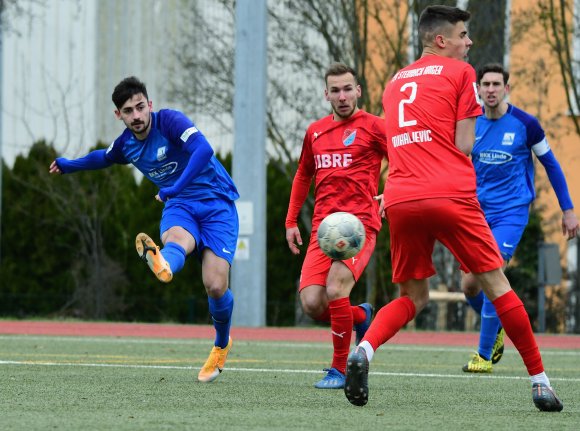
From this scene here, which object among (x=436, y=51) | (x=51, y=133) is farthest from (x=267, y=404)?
(x=51, y=133)

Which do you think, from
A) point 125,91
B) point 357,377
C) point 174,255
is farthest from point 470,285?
point 357,377

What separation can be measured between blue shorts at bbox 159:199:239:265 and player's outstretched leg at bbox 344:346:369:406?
2.34m

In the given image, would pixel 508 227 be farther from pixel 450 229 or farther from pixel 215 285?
pixel 450 229

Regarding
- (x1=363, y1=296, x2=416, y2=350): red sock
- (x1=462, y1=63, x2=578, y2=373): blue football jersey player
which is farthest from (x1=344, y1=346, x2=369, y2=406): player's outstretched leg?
(x1=462, y1=63, x2=578, y2=373): blue football jersey player

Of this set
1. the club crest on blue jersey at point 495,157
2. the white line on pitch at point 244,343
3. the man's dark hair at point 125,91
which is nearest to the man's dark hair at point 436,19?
the man's dark hair at point 125,91

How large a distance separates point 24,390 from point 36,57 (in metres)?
19.8

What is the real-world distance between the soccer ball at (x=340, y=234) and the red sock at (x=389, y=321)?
78 cm

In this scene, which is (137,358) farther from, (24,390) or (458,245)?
(458,245)

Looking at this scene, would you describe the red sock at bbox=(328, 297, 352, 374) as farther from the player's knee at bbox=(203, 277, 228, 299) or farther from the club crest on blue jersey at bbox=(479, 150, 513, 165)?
the club crest on blue jersey at bbox=(479, 150, 513, 165)

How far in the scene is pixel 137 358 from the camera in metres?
10.6

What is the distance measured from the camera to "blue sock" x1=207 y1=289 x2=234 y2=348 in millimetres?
Result: 8594

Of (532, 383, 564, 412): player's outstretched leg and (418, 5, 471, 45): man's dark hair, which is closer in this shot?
(532, 383, 564, 412): player's outstretched leg

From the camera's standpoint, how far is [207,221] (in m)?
8.52

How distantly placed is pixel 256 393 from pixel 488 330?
2.94 metres
